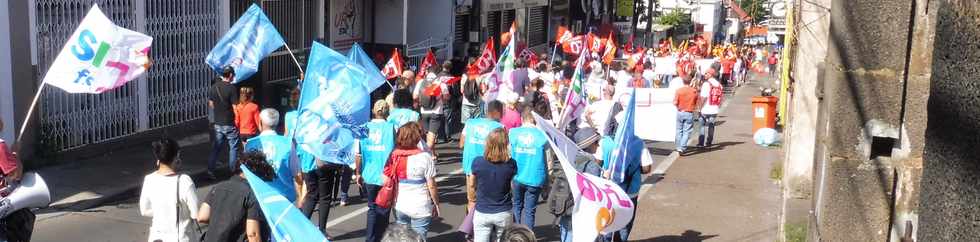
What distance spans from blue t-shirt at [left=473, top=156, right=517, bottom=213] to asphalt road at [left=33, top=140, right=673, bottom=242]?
2.03 metres

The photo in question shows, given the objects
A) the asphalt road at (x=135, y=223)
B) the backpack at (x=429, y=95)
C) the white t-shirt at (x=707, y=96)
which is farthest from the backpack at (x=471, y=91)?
the asphalt road at (x=135, y=223)

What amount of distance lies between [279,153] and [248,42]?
12.5 feet

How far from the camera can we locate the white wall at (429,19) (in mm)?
24828

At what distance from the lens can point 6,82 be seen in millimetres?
12438

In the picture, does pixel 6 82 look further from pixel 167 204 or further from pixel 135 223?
pixel 167 204

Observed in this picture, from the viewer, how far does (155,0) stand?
15047mm

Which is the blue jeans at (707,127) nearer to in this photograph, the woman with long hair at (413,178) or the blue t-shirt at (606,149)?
the blue t-shirt at (606,149)

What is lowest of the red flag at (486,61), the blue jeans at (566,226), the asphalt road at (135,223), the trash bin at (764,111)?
the asphalt road at (135,223)

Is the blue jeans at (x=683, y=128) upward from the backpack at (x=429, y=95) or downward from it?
downward

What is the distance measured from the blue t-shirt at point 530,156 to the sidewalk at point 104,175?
485 centimetres

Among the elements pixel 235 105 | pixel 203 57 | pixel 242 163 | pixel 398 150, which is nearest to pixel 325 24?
pixel 203 57

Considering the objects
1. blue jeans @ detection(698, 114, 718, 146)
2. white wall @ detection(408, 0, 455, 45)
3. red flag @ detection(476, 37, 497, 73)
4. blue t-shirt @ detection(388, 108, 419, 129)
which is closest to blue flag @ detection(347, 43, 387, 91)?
blue t-shirt @ detection(388, 108, 419, 129)

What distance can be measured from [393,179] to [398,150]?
214 mm

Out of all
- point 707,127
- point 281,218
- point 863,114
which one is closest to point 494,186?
point 281,218
